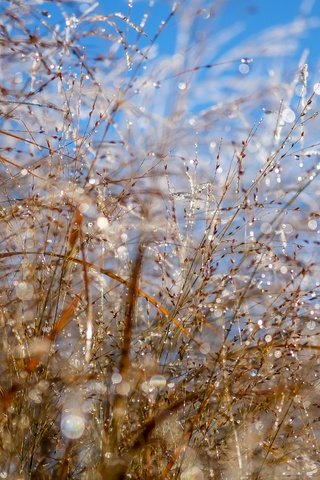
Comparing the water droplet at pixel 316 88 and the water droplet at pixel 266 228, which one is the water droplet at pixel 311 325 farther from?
the water droplet at pixel 316 88

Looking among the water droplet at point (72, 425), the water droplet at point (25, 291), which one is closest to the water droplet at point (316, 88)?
the water droplet at point (25, 291)

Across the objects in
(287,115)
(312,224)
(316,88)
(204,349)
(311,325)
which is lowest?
(204,349)

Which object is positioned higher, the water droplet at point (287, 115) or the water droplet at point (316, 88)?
the water droplet at point (287, 115)

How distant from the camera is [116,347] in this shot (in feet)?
5.94

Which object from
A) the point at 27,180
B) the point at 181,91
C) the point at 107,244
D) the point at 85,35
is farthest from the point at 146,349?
the point at 85,35

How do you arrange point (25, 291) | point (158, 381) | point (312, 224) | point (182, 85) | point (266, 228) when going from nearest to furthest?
point (158, 381) < point (25, 291) < point (266, 228) < point (312, 224) < point (182, 85)

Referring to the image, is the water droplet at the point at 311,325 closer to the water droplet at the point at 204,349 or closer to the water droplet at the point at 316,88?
the water droplet at the point at 204,349

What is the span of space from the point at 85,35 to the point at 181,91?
38cm

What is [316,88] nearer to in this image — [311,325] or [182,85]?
[182,85]

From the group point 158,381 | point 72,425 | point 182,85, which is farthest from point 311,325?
point 182,85

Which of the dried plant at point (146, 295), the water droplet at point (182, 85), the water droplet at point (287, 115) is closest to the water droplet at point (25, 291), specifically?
the dried plant at point (146, 295)

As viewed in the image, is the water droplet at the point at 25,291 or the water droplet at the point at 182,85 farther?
the water droplet at the point at 182,85

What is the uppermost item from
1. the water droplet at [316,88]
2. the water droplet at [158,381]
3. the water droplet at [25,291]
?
the water droplet at [316,88]

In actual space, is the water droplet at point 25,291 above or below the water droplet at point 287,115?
below
